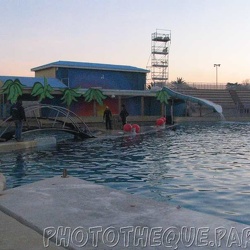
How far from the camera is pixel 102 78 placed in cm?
4006

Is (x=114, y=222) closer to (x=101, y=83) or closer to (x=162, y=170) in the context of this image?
(x=162, y=170)

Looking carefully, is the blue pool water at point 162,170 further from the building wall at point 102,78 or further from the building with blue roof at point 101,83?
the building wall at point 102,78

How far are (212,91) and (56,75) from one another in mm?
21260

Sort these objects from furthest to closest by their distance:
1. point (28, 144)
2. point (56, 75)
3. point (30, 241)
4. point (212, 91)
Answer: point (212, 91) < point (56, 75) < point (28, 144) < point (30, 241)

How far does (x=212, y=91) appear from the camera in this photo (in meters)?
50.8

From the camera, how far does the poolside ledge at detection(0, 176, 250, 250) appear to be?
4133 mm

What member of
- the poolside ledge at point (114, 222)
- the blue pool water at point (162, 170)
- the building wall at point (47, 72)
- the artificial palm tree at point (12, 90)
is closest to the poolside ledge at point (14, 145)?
the blue pool water at point (162, 170)

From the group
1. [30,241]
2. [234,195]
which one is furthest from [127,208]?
[234,195]

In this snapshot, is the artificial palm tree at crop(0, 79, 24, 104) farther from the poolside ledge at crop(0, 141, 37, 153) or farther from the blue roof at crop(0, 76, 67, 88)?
the poolside ledge at crop(0, 141, 37, 153)

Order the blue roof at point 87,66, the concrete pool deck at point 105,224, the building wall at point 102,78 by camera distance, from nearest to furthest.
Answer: the concrete pool deck at point 105,224
the blue roof at point 87,66
the building wall at point 102,78

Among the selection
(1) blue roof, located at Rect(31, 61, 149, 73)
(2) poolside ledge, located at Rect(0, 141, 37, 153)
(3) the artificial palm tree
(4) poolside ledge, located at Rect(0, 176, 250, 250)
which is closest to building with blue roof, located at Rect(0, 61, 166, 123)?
(1) blue roof, located at Rect(31, 61, 149, 73)

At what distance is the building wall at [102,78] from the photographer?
3850 cm

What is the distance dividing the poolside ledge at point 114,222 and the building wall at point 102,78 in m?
32.8

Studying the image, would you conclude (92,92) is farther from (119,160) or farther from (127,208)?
(127,208)
